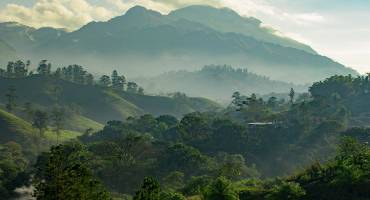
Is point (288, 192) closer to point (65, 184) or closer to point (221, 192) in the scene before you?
point (221, 192)

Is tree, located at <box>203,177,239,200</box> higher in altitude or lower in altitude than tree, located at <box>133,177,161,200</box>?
lower

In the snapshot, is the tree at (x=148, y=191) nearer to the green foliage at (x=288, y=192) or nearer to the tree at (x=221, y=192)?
the tree at (x=221, y=192)

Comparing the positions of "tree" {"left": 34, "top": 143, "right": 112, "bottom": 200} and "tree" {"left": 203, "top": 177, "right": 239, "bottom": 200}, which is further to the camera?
"tree" {"left": 203, "top": 177, "right": 239, "bottom": 200}

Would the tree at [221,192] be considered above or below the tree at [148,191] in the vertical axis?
below

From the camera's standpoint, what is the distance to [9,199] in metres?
131

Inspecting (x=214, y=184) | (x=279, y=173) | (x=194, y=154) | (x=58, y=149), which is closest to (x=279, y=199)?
(x=214, y=184)

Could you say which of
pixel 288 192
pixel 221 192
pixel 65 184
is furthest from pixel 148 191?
pixel 288 192

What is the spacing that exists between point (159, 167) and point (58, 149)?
98.3 metres

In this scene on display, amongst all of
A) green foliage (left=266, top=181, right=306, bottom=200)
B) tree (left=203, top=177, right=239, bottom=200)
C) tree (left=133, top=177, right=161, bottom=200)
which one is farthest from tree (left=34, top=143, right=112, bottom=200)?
green foliage (left=266, top=181, right=306, bottom=200)

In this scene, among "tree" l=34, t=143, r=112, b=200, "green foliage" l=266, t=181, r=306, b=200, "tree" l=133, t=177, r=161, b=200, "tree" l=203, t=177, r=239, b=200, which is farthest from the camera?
"green foliage" l=266, t=181, r=306, b=200

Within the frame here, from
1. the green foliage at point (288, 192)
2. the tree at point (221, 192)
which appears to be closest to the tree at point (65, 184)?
the tree at point (221, 192)

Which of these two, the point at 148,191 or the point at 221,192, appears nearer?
the point at 148,191

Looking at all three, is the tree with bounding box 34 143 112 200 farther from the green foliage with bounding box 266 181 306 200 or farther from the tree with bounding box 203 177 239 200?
the green foliage with bounding box 266 181 306 200

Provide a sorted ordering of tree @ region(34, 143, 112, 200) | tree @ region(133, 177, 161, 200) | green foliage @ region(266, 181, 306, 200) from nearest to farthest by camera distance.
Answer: tree @ region(133, 177, 161, 200)
tree @ region(34, 143, 112, 200)
green foliage @ region(266, 181, 306, 200)
